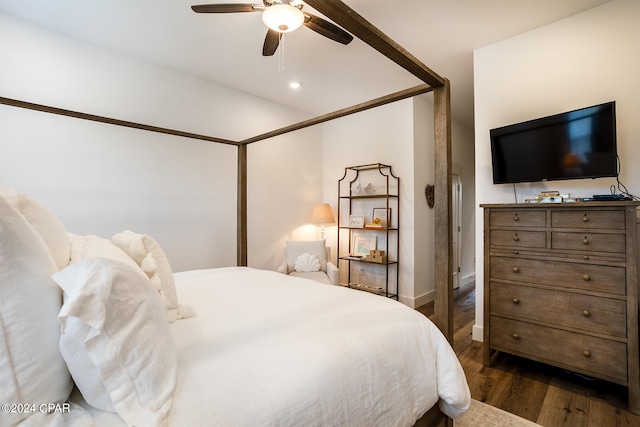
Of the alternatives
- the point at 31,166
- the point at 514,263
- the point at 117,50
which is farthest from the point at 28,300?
the point at 117,50

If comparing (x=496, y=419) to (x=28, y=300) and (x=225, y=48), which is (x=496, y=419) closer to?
(x=28, y=300)

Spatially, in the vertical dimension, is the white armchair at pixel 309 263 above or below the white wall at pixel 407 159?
below

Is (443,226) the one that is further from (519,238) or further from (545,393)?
(545,393)

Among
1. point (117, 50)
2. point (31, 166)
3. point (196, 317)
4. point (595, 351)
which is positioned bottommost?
point (595, 351)

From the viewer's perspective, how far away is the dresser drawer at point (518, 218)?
82.9 inches

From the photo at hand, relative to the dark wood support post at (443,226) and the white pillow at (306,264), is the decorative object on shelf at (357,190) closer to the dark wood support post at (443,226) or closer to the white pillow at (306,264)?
the white pillow at (306,264)

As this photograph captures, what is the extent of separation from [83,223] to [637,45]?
4.41 metres

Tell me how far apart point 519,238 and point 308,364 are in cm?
201

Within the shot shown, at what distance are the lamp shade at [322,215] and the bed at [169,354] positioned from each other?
287 cm

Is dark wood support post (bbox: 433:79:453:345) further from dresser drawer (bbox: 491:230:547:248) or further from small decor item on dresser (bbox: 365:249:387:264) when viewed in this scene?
small decor item on dresser (bbox: 365:249:387:264)

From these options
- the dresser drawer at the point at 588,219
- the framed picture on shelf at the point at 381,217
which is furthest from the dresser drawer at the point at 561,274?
the framed picture on shelf at the point at 381,217

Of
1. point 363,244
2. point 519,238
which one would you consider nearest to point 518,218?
point 519,238

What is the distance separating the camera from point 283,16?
1.71m

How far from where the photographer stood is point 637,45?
6.80 feet
